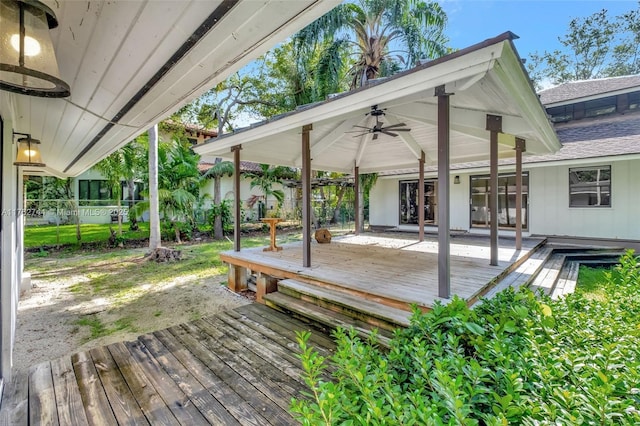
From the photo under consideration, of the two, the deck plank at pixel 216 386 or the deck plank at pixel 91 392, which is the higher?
the deck plank at pixel 216 386

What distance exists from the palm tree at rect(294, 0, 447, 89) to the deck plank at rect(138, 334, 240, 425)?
38.5 feet

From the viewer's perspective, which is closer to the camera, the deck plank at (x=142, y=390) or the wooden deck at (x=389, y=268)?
the deck plank at (x=142, y=390)

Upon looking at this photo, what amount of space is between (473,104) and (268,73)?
14.2 metres

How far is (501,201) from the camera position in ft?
35.0

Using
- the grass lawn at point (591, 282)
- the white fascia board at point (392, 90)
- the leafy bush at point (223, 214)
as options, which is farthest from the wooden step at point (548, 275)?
the leafy bush at point (223, 214)

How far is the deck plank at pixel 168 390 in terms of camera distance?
7.72 ft

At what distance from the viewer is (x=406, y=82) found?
3.37 m

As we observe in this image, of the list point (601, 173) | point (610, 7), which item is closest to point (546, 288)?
point (601, 173)

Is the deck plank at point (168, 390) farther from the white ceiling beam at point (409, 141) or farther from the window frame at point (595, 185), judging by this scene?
the window frame at point (595, 185)

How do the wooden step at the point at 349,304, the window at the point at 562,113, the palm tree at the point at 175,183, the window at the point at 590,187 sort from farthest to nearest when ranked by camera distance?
the window at the point at 562,113, the palm tree at the point at 175,183, the window at the point at 590,187, the wooden step at the point at 349,304

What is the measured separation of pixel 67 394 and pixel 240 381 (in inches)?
62.7

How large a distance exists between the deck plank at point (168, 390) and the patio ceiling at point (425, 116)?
380cm

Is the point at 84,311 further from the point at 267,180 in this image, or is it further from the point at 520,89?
the point at 267,180

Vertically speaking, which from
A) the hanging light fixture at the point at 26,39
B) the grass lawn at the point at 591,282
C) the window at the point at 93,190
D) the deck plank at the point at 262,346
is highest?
the window at the point at 93,190
